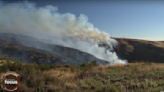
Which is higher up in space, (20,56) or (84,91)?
(20,56)

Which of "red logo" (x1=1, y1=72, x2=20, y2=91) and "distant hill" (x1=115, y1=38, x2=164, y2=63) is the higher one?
"distant hill" (x1=115, y1=38, x2=164, y2=63)

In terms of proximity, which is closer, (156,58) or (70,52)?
(70,52)

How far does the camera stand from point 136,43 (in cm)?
7538

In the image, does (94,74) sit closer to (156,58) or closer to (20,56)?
(20,56)

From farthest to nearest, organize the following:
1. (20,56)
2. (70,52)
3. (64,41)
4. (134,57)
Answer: (134,57) < (64,41) < (70,52) < (20,56)

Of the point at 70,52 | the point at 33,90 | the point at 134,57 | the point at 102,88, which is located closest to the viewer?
the point at 33,90

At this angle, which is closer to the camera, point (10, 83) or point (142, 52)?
point (10, 83)

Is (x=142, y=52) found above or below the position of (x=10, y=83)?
above

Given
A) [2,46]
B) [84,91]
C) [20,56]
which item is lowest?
[84,91]

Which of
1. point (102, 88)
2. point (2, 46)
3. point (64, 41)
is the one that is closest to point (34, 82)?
point (102, 88)

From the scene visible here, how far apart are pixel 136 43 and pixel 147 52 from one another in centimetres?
1418

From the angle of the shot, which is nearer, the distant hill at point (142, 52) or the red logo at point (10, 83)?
the red logo at point (10, 83)

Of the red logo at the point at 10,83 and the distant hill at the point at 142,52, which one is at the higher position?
the distant hill at the point at 142,52

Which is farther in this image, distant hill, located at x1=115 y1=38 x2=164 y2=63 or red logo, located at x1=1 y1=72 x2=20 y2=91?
distant hill, located at x1=115 y1=38 x2=164 y2=63
